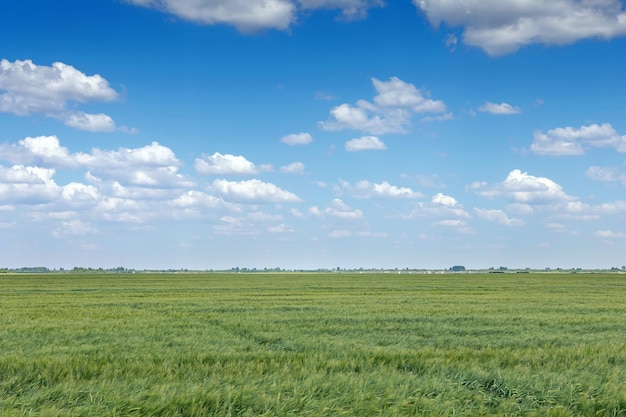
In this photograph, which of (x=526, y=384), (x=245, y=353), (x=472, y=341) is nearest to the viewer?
(x=526, y=384)

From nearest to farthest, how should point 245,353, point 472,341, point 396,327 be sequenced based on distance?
point 245,353 → point 472,341 → point 396,327

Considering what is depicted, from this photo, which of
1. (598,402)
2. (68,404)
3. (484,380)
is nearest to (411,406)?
(484,380)

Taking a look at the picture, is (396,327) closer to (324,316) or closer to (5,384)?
(324,316)

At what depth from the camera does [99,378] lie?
379 inches

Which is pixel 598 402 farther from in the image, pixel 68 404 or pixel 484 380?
pixel 68 404

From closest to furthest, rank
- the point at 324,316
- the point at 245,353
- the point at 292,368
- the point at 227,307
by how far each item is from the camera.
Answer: the point at 292,368
the point at 245,353
the point at 324,316
the point at 227,307

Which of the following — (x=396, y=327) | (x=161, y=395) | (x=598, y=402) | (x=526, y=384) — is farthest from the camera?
(x=396, y=327)

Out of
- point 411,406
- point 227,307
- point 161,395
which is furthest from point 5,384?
point 227,307

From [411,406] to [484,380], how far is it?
2.39m

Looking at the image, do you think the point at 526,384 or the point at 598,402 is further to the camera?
the point at 526,384

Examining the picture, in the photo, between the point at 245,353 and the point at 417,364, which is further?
the point at 245,353

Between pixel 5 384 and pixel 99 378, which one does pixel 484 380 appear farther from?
pixel 5 384

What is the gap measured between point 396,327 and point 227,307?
11.7m

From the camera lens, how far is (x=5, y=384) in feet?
30.0
